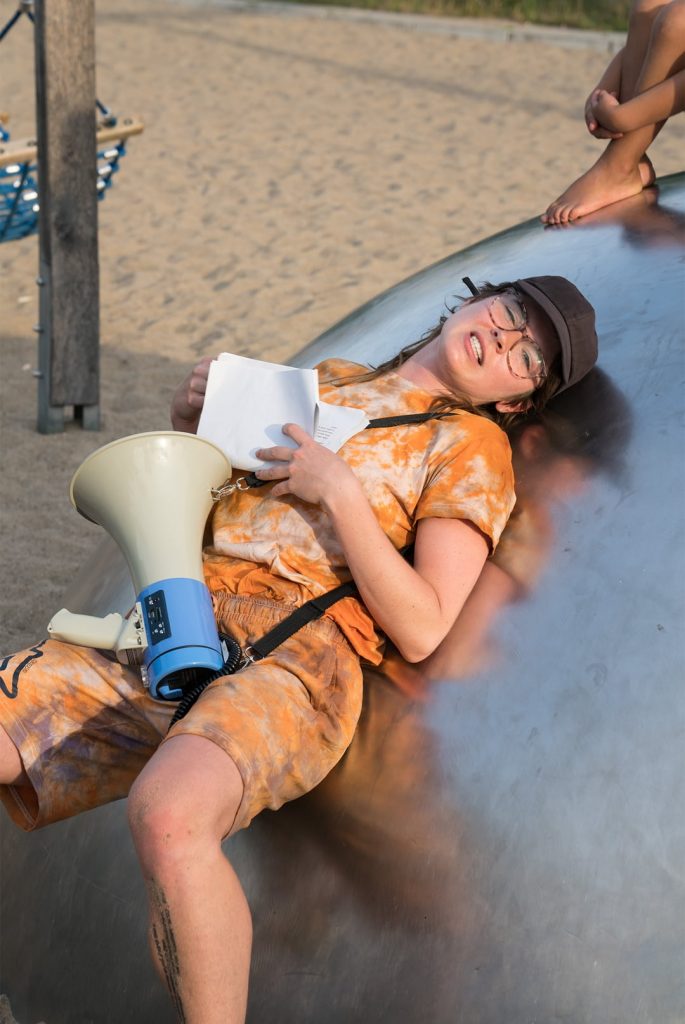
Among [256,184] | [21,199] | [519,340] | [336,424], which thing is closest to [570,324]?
[519,340]

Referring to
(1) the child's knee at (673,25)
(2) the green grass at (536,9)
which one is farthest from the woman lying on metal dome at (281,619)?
(2) the green grass at (536,9)

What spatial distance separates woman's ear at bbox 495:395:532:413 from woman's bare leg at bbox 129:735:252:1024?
3.55ft

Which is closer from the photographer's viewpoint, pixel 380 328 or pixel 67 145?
pixel 380 328

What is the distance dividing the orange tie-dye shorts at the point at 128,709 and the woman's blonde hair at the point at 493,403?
0.58 meters

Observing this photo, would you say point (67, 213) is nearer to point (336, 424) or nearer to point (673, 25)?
point (673, 25)

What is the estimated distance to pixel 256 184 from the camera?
9.44 metres

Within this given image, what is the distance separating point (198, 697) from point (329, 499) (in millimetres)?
428

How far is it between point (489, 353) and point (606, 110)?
1118 mm

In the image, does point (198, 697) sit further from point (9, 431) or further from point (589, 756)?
point (9, 431)

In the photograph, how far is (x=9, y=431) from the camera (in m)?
5.75

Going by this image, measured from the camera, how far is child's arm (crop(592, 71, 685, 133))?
3.31 meters

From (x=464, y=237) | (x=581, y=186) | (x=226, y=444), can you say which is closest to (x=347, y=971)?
(x=226, y=444)

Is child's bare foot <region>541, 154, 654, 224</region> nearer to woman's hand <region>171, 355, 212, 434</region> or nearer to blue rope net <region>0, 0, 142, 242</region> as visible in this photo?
woman's hand <region>171, 355, 212, 434</region>

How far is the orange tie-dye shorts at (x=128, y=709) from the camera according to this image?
2.21 m
